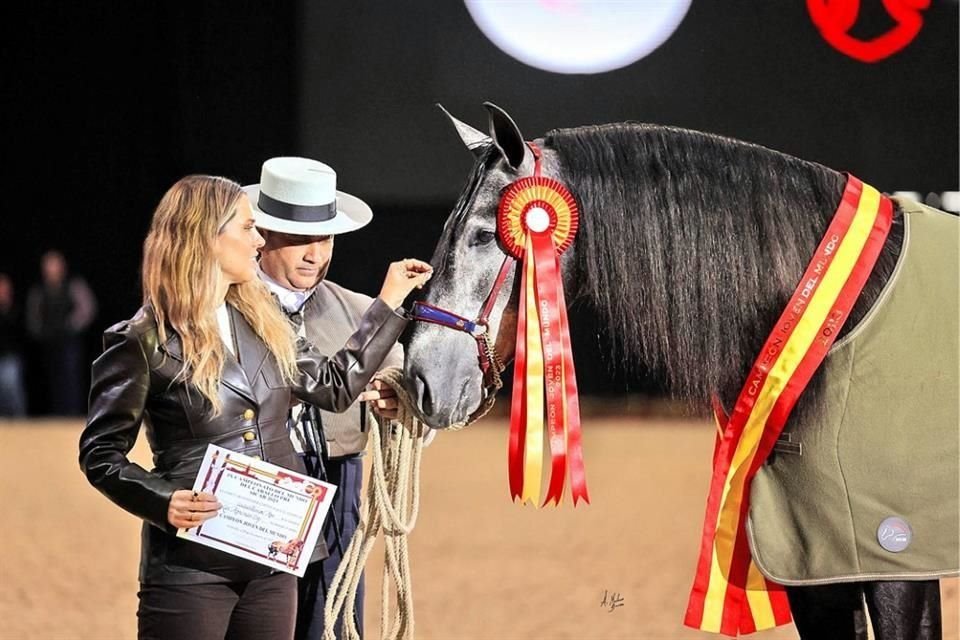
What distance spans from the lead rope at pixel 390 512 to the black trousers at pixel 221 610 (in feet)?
0.36

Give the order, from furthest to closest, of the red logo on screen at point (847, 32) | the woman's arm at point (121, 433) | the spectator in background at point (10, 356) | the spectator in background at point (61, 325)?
Result: the spectator in background at point (10, 356)
the spectator in background at point (61, 325)
the red logo on screen at point (847, 32)
the woman's arm at point (121, 433)

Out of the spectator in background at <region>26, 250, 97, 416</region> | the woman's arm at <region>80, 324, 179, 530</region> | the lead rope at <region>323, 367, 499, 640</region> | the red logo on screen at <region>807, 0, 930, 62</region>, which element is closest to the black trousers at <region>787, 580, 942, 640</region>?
the lead rope at <region>323, 367, 499, 640</region>

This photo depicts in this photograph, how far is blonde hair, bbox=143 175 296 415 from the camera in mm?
1611

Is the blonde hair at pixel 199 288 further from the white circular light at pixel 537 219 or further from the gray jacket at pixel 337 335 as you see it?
the white circular light at pixel 537 219

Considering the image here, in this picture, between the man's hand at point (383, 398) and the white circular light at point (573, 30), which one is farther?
the white circular light at point (573, 30)

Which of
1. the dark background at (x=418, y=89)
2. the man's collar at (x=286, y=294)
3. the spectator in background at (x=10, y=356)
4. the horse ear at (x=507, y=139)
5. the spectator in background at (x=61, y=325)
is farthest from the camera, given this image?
the spectator in background at (x=10, y=356)

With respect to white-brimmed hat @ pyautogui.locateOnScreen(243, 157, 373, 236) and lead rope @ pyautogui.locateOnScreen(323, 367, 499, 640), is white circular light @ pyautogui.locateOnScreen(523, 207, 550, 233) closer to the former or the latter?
lead rope @ pyautogui.locateOnScreen(323, 367, 499, 640)

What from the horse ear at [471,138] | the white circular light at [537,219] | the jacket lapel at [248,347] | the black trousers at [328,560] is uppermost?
the horse ear at [471,138]

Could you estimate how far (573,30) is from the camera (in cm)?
304

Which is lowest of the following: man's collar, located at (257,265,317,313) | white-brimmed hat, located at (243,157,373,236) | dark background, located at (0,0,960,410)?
man's collar, located at (257,265,317,313)

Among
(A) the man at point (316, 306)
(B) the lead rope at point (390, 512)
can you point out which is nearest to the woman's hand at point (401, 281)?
(B) the lead rope at point (390, 512)

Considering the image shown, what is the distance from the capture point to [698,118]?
125 inches

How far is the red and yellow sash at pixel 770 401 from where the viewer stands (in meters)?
1.58

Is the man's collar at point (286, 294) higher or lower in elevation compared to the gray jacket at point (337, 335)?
higher
